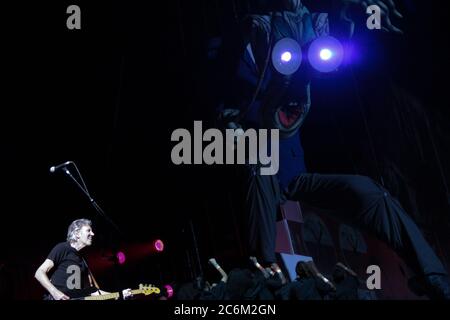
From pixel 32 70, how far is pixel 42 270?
335 centimetres

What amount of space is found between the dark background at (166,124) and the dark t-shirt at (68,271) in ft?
3.85

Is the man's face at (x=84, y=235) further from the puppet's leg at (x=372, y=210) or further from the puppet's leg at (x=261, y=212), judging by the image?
the puppet's leg at (x=372, y=210)

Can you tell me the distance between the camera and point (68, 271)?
4113mm

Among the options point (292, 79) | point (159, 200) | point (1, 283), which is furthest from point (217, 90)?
point (1, 283)

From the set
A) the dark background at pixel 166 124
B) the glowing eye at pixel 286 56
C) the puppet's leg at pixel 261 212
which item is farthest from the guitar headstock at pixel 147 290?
the glowing eye at pixel 286 56

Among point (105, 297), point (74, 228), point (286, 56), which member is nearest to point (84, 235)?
point (74, 228)

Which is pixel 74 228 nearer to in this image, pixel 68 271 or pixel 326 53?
pixel 68 271

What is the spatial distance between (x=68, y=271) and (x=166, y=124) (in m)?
3.79

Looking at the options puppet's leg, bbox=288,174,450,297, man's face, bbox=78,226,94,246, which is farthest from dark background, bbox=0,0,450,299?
man's face, bbox=78,226,94,246

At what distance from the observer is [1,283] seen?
680 cm

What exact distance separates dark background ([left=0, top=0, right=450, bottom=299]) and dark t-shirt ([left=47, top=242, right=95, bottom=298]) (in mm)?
1175

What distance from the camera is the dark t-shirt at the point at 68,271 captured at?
Answer: 409cm

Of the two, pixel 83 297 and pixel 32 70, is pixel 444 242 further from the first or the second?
pixel 32 70
